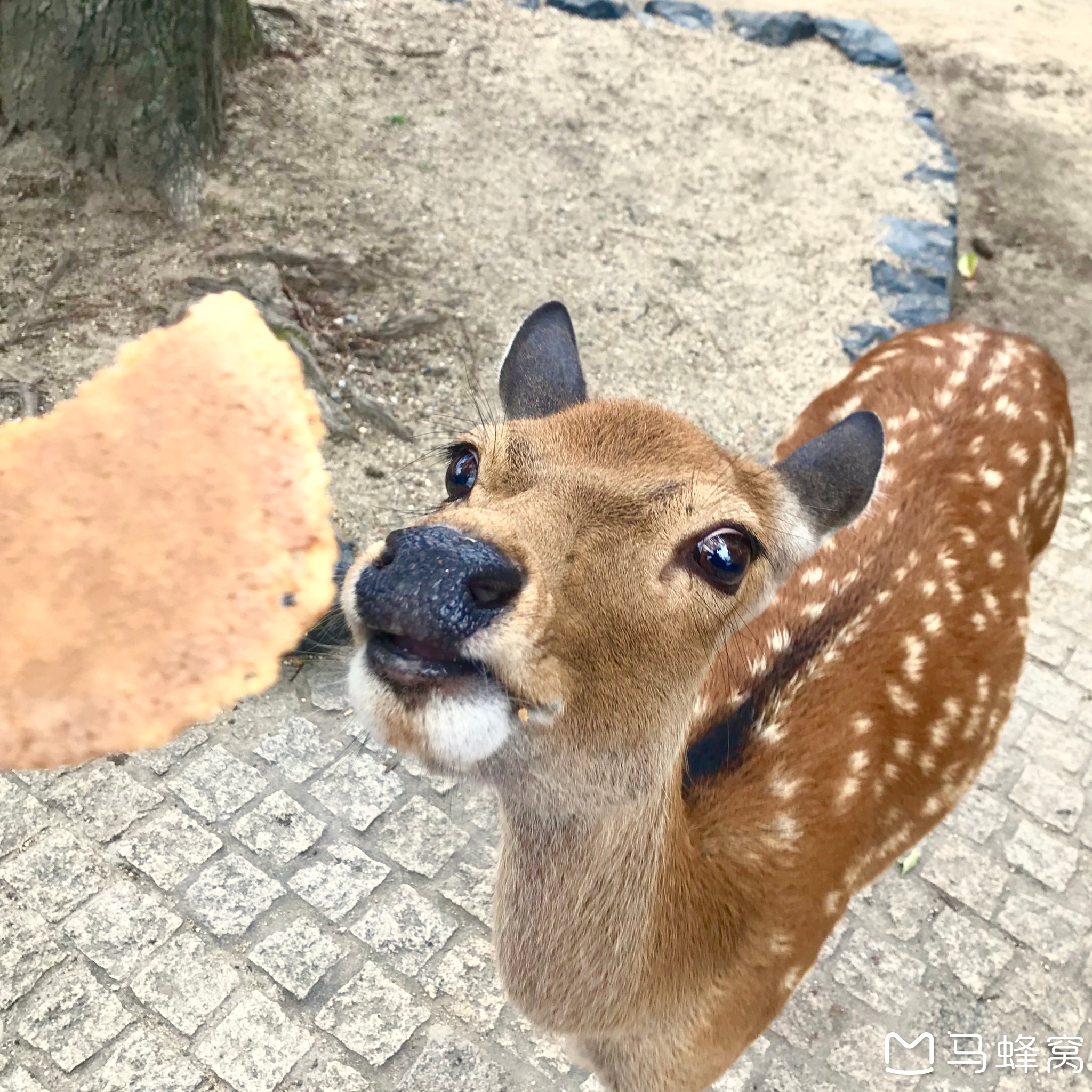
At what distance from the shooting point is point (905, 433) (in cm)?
329

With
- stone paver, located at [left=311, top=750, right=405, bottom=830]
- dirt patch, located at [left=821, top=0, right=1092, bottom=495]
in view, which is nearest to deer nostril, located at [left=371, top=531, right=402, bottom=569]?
stone paver, located at [left=311, top=750, right=405, bottom=830]

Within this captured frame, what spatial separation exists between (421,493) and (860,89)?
20.7 ft

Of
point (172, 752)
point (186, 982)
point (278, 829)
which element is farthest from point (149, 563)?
point (186, 982)

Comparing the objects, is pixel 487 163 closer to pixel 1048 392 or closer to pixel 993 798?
pixel 1048 392

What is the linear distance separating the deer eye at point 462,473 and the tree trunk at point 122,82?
3.97 m

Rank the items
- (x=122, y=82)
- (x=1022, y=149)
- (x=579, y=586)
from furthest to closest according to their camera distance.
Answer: (x=1022, y=149) → (x=122, y=82) → (x=579, y=586)

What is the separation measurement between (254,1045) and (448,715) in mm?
2053

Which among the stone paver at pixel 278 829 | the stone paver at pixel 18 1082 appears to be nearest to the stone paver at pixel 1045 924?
the stone paver at pixel 278 829

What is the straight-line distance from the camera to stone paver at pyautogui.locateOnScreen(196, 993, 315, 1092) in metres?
2.79

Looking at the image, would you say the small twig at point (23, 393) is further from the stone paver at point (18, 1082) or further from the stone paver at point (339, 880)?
the stone paver at point (18, 1082)

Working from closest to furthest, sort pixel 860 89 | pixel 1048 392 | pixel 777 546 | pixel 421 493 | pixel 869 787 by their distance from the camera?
pixel 777 546 → pixel 869 787 → pixel 1048 392 → pixel 421 493 → pixel 860 89

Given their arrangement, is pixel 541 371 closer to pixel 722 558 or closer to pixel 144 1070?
pixel 722 558

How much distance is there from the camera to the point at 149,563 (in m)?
3.01

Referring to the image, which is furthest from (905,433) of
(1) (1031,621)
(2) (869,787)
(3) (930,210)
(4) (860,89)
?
(4) (860,89)
